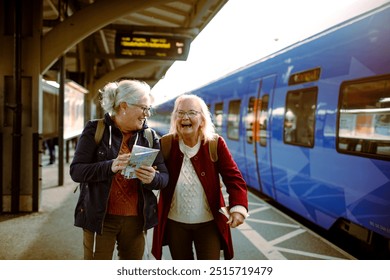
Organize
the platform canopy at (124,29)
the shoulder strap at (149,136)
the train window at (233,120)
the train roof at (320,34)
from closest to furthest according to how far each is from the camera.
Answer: the shoulder strap at (149,136) → the train roof at (320,34) → the platform canopy at (124,29) → the train window at (233,120)

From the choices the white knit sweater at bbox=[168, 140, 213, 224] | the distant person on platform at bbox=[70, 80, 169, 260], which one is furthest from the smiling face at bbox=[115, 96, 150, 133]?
the white knit sweater at bbox=[168, 140, 213, 224]

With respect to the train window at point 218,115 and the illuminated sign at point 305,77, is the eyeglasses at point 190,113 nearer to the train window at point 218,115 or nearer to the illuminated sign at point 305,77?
the illuminated sign at point 305,77

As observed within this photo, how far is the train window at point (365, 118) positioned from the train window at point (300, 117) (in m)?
0.55

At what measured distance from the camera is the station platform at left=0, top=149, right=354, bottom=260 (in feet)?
11.9

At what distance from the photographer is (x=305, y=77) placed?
4652 millimetres

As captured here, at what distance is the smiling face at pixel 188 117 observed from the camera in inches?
86.3

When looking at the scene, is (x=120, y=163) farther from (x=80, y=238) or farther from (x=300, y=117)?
(x=300, y=117)

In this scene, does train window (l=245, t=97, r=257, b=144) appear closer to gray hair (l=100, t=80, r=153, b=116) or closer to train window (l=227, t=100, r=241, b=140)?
train window (l=227, t=100, r=241, b=140)

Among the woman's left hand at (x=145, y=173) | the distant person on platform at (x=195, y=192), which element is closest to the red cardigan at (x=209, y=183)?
the distant person on platform at (x=195, y=192)

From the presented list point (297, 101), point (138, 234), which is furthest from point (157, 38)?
point (138, 234)

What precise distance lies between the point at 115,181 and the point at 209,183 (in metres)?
0.50

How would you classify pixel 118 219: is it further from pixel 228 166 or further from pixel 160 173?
pixel 228 166

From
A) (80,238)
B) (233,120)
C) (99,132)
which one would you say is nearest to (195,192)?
(99,132)
